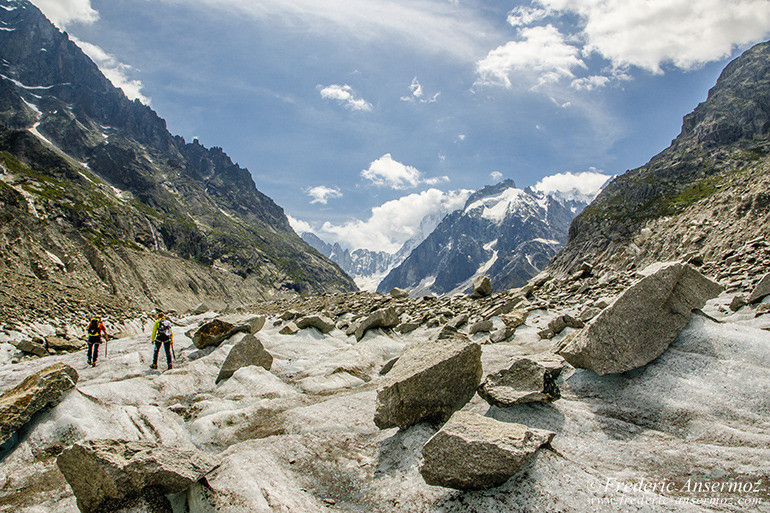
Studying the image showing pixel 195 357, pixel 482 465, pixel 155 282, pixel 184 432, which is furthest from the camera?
pixel 155 282

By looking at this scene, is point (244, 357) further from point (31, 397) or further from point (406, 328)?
point (406, 328)

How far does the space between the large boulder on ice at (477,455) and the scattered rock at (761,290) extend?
475 inches

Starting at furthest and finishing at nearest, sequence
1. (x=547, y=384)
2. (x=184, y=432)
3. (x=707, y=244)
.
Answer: (x=707, y=244)
(x=184, y=432)
(x=547, y=384)

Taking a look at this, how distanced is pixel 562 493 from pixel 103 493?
269 inches

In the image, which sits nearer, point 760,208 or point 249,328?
point 249,328

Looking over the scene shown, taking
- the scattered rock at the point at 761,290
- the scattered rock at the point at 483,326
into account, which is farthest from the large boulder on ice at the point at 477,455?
the scattered rock at the point at 483,326

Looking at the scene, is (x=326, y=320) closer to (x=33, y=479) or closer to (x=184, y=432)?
(x=184, y=432)

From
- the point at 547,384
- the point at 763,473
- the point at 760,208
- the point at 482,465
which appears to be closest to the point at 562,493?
the point at 482,465

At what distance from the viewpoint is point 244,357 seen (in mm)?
14016

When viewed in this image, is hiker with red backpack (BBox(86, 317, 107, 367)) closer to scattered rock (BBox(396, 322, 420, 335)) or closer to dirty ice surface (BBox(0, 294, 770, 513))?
dirty ice surface (BBox(0, 294, 770, 513))

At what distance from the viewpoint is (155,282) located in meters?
117

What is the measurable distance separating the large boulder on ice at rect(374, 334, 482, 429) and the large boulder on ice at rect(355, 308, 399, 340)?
11394mm

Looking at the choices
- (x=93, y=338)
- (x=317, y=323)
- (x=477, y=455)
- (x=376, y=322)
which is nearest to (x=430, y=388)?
(x=477, y=455)

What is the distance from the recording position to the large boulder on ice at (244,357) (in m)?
13.5
